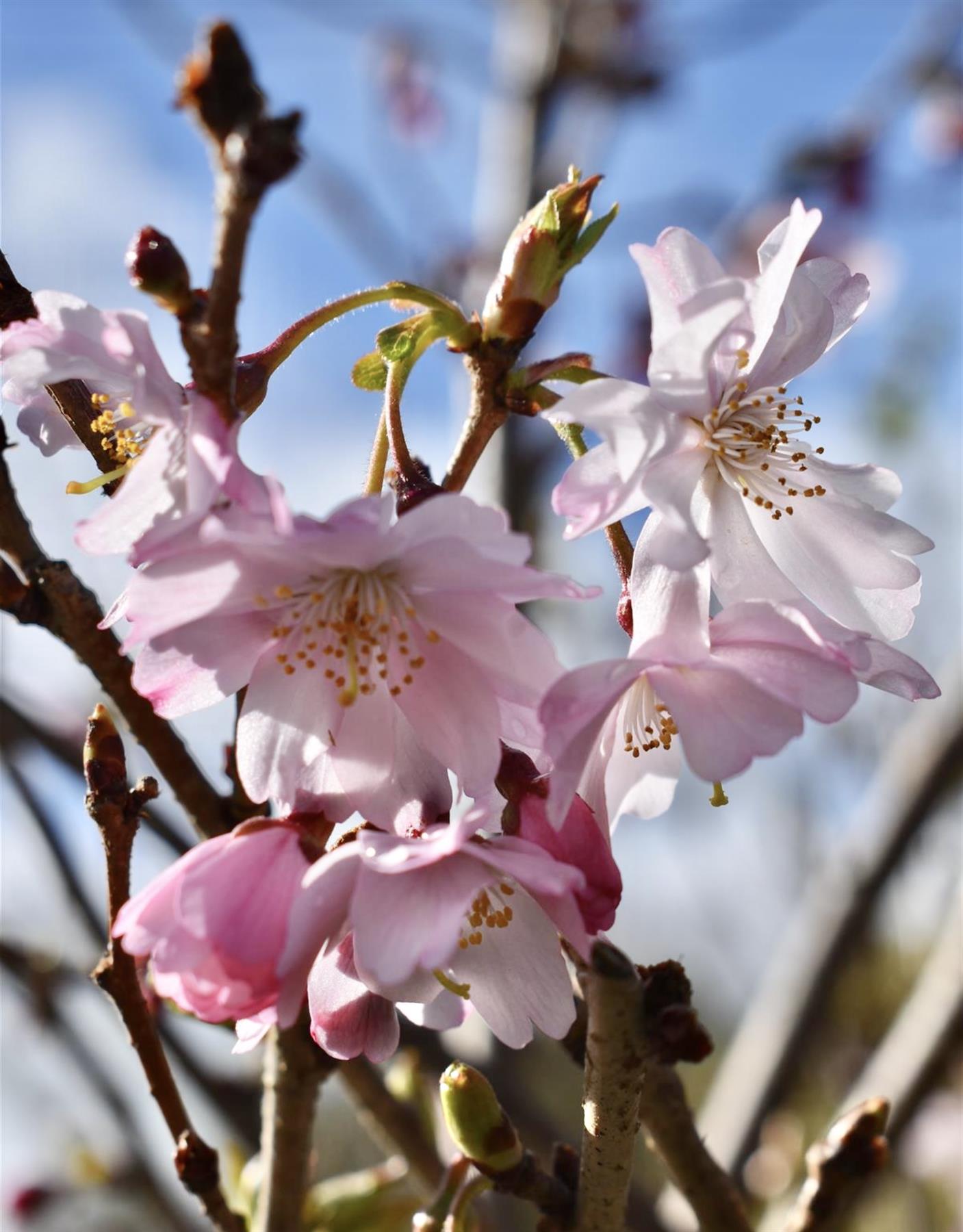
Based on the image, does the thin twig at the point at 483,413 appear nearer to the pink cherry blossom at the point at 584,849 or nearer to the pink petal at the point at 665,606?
the pink petal at the point at 665,606

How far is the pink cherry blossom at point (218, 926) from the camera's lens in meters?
0.68

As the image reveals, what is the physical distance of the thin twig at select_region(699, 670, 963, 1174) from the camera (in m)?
2.01

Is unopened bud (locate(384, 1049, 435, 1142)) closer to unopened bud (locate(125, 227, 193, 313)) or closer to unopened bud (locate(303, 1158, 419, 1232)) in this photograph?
A: unopened bud (locate(303, 1158, 419, 1232))

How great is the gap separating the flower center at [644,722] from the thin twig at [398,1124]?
0.55 metres

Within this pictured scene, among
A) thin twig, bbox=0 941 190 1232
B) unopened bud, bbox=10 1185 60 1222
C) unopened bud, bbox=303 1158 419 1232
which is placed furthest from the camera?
unopened bud, bbox=10 1185 60 1222

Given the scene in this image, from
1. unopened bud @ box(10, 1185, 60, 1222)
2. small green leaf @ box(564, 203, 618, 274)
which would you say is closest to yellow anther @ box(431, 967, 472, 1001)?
small green leaf @ box(564, 203, 618, 274)

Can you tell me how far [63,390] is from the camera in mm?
872

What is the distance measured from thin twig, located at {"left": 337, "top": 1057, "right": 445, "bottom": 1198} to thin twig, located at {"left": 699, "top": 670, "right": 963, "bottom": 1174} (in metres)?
0.87

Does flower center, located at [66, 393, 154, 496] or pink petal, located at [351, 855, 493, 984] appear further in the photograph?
flower center, located at [66, 393, 154, 496]

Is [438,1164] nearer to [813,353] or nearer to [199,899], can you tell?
[199,899]

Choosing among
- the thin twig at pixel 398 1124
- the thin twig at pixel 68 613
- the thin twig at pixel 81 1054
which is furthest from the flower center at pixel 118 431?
the thin twig at pixel 81 1054

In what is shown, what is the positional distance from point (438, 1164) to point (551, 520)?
2209 millimetres

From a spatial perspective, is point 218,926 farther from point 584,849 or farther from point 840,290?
point 840,290

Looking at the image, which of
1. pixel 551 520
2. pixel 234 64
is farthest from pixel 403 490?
pixel 551 520
